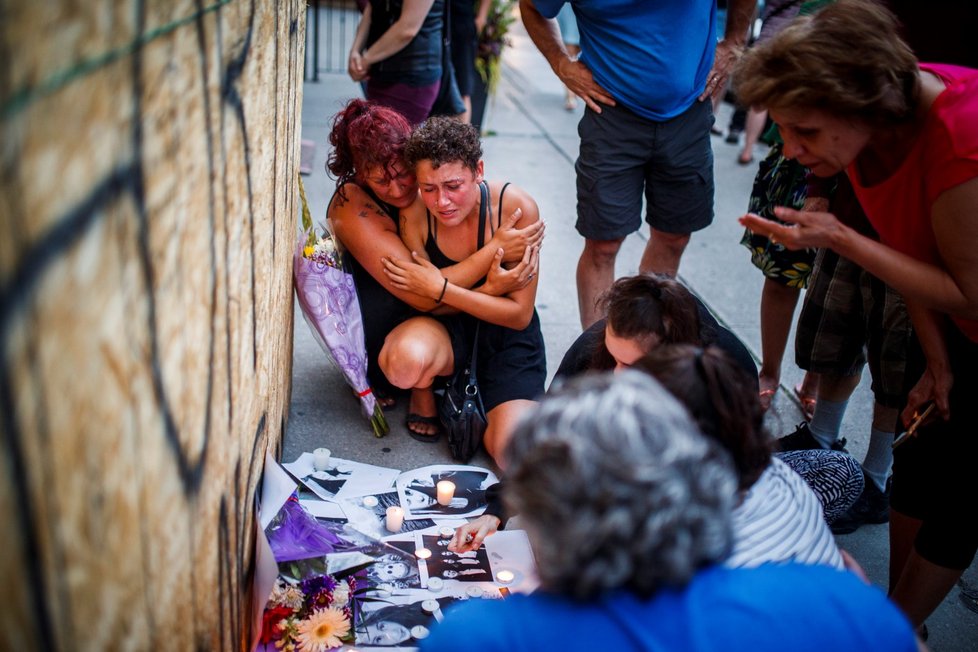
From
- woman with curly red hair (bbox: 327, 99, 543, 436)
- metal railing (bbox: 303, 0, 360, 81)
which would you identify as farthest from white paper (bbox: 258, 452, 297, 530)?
metal railing (bbox: 303, 0, 360, 81)

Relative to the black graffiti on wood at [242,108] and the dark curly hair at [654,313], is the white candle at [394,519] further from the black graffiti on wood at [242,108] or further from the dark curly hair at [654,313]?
the dark curly hair at [654,313]

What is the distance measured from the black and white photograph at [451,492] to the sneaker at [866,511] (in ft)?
3.52

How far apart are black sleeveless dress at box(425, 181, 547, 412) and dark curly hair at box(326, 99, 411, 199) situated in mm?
294

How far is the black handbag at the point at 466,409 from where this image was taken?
2812 millimetres

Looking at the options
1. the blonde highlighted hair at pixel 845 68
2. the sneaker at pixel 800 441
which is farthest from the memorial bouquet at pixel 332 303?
the blonde highlighted hair at pixel 845 68

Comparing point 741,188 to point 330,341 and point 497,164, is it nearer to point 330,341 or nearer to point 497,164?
point 497,164

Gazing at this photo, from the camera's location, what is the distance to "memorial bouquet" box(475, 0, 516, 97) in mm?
6160

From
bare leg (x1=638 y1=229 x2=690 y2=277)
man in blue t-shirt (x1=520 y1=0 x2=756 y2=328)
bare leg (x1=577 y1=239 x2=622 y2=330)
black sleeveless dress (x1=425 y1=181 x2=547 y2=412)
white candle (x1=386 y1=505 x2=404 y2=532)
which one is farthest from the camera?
bare leg (x1=638 y1=229 x2=690 y2=277)

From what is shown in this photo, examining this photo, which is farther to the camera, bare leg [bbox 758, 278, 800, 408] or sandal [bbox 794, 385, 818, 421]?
sandal [bbox 794, 385, 818, 421]

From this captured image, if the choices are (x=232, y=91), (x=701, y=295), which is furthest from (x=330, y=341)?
(x=701, y=295)

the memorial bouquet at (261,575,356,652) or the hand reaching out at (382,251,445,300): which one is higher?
the hand reaching out at (382,251,445,300)

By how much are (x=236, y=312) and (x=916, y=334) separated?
1629 millimetres

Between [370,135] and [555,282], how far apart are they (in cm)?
178

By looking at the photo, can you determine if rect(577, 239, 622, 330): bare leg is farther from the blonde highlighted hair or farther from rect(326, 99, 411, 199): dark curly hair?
the blonde highlighted hair
